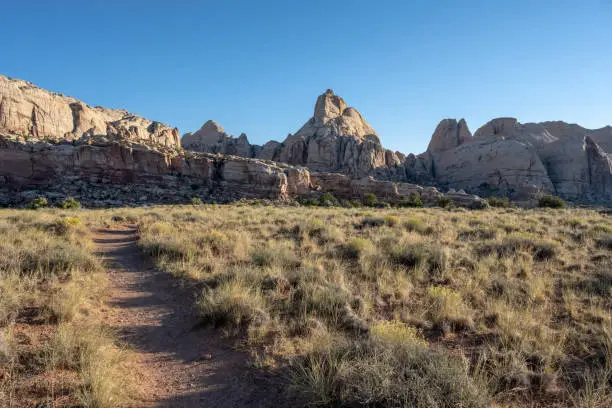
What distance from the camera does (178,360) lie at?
3.61m

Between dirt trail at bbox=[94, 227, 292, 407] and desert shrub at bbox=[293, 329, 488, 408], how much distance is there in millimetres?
457

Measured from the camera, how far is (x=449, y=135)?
316 feet

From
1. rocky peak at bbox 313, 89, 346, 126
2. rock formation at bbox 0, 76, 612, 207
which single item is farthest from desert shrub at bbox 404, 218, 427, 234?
rocky peak at bbox 313, 89, 346, 126

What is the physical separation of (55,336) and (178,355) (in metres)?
1.42

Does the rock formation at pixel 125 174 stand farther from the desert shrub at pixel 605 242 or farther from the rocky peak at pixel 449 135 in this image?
the rocky peak at pixel 449 135

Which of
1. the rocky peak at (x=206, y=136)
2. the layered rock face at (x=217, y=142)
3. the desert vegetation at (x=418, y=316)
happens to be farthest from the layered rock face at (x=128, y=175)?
the rocky peak at (x=206, y=136)

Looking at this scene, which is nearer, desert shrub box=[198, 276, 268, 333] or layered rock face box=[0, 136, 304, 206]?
desert shrub box=[198, 276, 268, 333]

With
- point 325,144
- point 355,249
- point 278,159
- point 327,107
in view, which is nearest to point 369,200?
point 355,249

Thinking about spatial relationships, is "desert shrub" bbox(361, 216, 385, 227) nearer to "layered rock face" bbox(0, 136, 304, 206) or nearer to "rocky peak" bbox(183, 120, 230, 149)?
"layered rock face" bbox(0, 136, 304, 206)

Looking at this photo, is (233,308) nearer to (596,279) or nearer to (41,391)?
(41,391)

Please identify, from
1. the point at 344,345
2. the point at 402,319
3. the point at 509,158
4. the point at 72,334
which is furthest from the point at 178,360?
the point at 509,158

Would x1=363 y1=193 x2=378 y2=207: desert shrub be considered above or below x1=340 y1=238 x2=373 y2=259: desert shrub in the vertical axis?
above

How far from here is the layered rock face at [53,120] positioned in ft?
191

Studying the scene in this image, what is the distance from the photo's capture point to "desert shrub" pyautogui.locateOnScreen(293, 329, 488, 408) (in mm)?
2354
